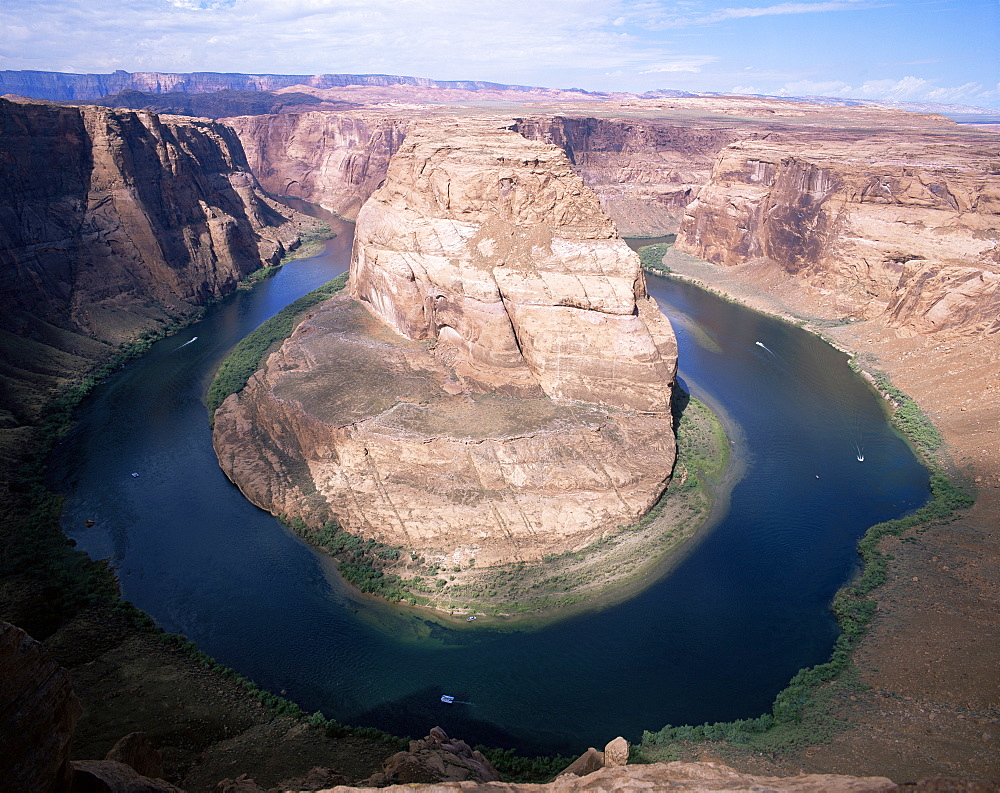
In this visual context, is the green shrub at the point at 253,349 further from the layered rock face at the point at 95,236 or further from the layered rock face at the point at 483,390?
the layered rock face at the point at 95,236

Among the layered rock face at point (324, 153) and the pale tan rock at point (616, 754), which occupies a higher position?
the layered rock face at point (324, 153)

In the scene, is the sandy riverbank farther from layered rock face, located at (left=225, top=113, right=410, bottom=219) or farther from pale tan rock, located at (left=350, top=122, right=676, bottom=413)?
layered rock face, located at (left=225, top=113, right=410, bottom=219)

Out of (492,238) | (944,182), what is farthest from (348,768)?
(944,182)

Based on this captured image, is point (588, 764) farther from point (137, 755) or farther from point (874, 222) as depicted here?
point (874, 222)

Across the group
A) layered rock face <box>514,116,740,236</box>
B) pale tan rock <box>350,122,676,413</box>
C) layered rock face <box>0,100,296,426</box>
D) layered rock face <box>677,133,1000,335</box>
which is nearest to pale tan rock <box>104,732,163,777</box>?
pale tan rock <box>350,122,676,413</box>

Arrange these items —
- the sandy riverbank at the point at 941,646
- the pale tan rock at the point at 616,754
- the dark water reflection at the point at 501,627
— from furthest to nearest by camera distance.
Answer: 1. the dark water reflection at the point at 501,627
2. the sandy riverbank at the point at 941,646
3. the pale tan rock at the point at 616,754

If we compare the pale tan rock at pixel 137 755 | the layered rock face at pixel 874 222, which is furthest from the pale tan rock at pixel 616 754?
the layered rock face at pixel 874 222

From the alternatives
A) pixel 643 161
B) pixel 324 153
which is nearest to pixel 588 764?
pixel 643 161
